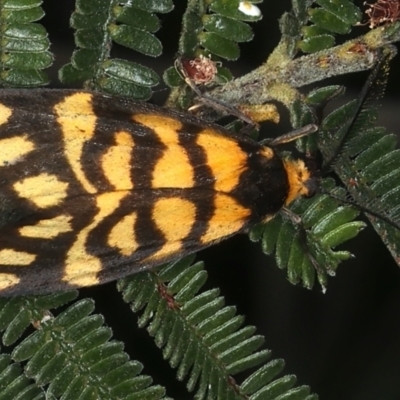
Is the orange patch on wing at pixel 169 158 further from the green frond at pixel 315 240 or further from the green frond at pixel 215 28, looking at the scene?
the green frond at pixel 315 240

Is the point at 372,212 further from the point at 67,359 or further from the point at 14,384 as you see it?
the point at 14,384

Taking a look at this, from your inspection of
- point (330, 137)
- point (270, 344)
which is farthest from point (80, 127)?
point (270, 344)

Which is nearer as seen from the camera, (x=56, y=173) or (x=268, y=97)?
(x=56, y=173)

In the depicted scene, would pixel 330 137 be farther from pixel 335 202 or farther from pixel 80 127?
pixel 80 127

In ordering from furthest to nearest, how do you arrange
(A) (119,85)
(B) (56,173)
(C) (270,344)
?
(C) (270,344)
(A) (119,85)
(B) (56,173)

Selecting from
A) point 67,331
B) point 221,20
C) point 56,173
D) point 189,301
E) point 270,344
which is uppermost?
point 221,20

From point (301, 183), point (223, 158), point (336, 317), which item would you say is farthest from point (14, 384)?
point (336, 317)
